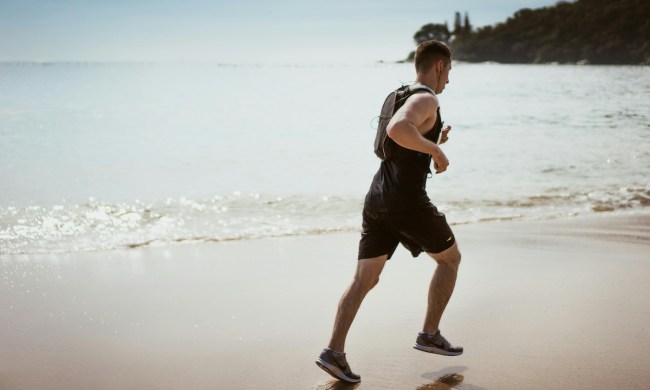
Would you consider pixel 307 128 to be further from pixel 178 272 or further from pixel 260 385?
pixel 260 385

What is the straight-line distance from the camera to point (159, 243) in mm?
7930

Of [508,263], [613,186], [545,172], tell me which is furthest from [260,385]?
[545,172]

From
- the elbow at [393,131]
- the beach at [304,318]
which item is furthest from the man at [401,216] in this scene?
the beach at [304,318]

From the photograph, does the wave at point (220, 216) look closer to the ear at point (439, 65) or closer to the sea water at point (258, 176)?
the sea water at point (258, 176)

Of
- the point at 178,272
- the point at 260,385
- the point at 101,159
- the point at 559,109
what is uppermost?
the point at 559,109

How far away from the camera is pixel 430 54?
12.0 ft

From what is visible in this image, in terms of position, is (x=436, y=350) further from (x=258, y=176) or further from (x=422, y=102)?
(x=258, y=176)

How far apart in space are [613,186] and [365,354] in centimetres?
991

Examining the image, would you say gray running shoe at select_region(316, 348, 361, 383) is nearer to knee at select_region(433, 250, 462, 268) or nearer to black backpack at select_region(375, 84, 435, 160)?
knee at select_region(433, 250, 462, 268)

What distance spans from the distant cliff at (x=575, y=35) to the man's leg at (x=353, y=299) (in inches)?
6321

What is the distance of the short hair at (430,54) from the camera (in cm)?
366

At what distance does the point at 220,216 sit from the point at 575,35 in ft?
563

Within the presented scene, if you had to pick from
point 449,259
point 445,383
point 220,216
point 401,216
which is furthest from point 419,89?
point 220,216

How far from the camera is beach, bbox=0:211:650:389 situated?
3.99 meters
